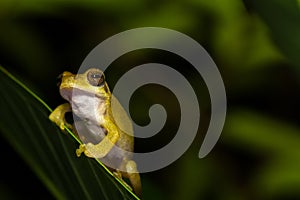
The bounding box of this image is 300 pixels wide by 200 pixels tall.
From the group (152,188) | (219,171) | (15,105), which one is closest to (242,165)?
(219,171)

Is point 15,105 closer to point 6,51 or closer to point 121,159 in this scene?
point 121,159

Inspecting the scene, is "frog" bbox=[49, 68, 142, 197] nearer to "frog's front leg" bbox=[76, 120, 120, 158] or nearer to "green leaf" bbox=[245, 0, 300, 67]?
"frog's front leg" bbox=[76, 120, 120, 158]

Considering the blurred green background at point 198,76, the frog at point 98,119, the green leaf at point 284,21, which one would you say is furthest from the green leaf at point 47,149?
the blurred green background at point 198,76

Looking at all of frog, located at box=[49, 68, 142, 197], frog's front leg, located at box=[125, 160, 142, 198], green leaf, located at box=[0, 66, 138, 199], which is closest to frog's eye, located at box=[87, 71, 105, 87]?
frog, located at box=[49, 68, 142, 197]

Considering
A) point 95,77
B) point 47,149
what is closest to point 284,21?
point 47,149

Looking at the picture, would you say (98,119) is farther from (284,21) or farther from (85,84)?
(284,21)
